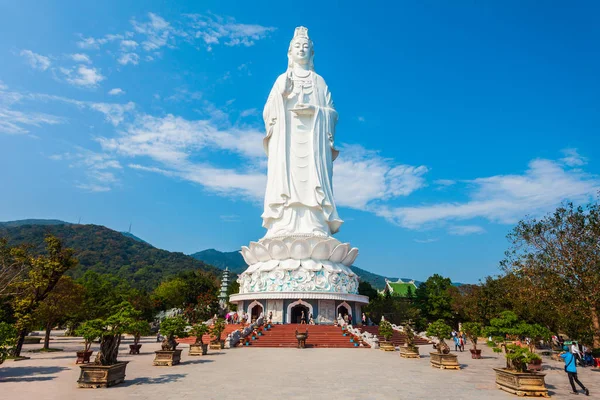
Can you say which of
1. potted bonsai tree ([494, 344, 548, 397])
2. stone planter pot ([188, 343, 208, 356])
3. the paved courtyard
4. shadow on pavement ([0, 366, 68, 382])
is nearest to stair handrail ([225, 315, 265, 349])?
stone planter pot ([188, 343, 208, 356])

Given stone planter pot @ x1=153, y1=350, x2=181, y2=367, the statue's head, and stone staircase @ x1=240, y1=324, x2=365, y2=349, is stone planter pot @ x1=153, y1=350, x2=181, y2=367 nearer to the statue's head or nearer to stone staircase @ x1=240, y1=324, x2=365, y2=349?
stone staircase @ x1=240, y1=324, x2=365, y2=349

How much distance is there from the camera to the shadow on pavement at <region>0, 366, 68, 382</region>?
34.7ft

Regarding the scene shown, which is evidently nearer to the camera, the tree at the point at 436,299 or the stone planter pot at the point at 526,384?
the stone planter pot at the point at 526,384

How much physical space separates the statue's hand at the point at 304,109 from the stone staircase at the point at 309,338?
17.1 meters

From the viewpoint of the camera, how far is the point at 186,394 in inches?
328

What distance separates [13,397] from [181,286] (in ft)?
129

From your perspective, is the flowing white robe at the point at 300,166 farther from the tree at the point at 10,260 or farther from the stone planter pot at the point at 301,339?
the tree at the point at 10,260

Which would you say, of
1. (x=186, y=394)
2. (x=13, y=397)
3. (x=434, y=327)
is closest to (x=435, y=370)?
(x=434, y=327)

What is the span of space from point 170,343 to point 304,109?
2282 centimetres

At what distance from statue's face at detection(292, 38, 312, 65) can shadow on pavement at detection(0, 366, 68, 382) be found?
28423 mm

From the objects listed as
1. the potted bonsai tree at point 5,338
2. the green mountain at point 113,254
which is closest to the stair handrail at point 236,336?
the potted bonsai tree at point 5,338

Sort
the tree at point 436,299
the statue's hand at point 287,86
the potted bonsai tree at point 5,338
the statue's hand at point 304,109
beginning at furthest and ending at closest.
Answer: the tree at point 436,299 < the statue's hand at point 304,109 < the statue's hand at point 287,86 < the potted bonsai tree at point 5,338

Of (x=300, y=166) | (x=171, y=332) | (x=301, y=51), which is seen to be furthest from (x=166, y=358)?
(x=301, y=51)

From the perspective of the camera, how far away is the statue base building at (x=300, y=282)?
26969 mm
